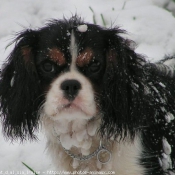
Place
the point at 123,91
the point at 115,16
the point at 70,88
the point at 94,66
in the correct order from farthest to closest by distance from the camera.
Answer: the point at 115,16 < the point at 123,91 < the point at 94,66 < the point at 70,88

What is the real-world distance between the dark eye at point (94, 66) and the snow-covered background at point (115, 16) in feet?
5.16

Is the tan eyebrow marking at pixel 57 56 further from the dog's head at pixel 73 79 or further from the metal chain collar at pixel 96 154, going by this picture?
the metal chain collar at pixel 96 154

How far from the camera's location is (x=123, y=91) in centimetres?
253

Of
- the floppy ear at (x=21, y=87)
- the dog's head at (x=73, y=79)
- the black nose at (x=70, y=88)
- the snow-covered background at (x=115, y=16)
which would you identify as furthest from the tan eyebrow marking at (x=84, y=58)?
the snow-covered background at (x=115, y=16)

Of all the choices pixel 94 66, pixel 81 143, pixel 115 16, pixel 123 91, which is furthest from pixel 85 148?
pixel 115 16

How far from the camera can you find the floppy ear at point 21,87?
2.52 meters

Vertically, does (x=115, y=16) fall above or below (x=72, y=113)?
above

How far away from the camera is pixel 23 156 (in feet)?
10.8

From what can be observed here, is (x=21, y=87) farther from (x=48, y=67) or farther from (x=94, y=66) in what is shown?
(x=94, y=66)

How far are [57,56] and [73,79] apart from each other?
0.16 meters

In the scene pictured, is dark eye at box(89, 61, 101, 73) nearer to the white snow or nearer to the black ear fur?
the black ear fur

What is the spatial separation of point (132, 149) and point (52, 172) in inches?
24.5

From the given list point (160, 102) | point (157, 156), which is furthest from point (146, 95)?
point (157, 156)

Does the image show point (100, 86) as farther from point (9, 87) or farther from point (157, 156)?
point (157, 156)
